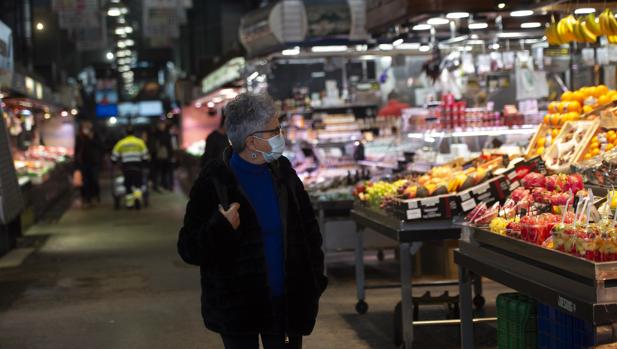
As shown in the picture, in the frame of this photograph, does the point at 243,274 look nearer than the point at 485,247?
Yes

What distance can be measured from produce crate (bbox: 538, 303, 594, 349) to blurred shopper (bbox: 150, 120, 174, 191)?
23174 millimetres

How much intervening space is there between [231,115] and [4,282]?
25.9ft

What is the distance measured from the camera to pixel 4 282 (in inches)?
463

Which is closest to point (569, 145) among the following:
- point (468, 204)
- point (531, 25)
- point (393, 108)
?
point (468, 204)

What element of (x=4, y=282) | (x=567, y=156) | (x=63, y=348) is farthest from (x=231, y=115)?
(x=4, y=282)

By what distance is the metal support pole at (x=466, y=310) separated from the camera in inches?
246

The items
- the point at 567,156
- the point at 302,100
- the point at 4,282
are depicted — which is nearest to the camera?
the point at 567,156

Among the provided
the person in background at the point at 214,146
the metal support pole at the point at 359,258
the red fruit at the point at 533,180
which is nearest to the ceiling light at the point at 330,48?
the person in background at the point at 214,146

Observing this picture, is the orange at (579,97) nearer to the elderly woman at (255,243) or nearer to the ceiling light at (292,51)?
the elderly woman at (255,243)

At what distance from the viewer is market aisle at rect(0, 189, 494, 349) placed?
8289 mm

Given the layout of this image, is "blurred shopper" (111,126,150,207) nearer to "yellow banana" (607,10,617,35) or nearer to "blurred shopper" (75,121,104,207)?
"blurred shopper" (75,121,104,207)

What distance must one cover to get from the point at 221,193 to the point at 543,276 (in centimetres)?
166

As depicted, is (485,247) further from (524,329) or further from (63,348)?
(63,348)

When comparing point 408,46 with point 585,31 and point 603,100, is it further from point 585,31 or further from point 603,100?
point 603,100
